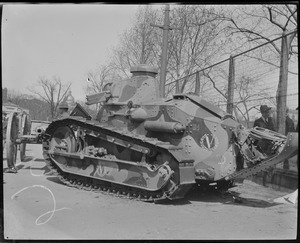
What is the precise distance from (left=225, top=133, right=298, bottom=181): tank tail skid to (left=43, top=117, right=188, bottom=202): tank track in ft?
4.51

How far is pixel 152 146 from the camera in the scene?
7.00 meters

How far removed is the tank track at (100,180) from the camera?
6809 mm

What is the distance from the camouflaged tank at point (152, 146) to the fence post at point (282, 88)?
0.70 m

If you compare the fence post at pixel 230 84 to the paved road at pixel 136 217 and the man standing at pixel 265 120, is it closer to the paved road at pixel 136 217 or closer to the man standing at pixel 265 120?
the man standing at pixel 265 120

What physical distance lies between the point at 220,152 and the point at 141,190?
1.65m

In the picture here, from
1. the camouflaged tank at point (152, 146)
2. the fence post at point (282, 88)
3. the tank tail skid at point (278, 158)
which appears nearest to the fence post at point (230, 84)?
the fence post at point (282, 88)

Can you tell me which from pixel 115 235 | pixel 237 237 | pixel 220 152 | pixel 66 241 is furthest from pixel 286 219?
pixel 66 241

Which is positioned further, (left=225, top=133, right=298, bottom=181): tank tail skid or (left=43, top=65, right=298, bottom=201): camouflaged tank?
(left=43, top=65, right=298, bottom=201): camouflaged tank

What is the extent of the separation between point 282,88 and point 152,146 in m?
2.92

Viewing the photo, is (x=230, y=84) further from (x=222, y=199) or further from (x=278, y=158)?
(x=278, y=158)

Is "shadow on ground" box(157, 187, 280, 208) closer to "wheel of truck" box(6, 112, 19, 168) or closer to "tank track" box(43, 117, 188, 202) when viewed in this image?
"tank track" box(43, 117, 188, 202)

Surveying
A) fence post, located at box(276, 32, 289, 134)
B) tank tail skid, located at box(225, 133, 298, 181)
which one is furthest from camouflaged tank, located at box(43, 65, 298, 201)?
fence post, located at box(276, 32, 289, 134)

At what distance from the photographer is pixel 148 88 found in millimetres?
8266

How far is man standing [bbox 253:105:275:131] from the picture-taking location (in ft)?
26.4
